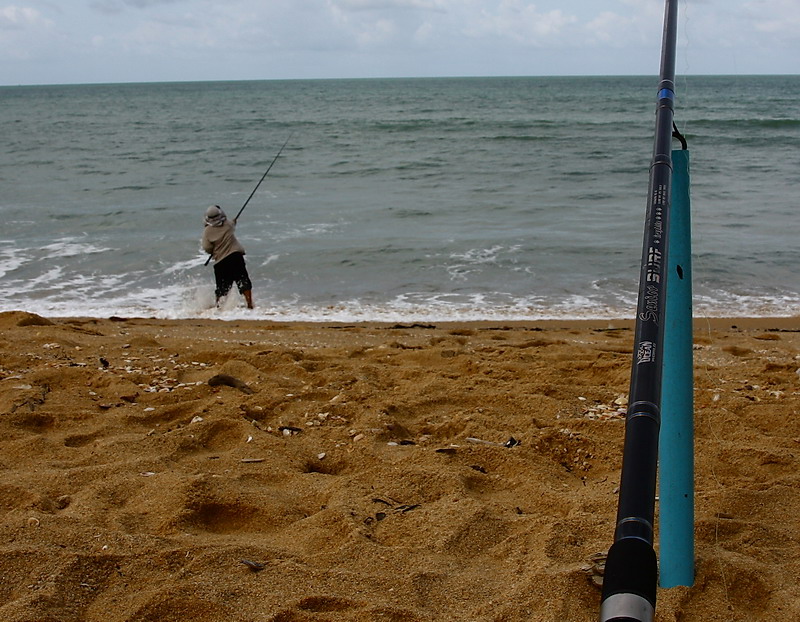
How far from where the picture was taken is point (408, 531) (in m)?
2.54

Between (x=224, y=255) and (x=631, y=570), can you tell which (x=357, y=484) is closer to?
(x=631, y=570)

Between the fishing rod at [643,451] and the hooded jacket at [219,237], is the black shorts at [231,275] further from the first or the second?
the fishing rod at [643,451]

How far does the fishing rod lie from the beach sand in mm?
1000

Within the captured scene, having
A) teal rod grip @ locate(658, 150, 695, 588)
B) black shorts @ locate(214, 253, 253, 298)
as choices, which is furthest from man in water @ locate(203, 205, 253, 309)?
teal rod grip @ locate(658, 150, 695, 588)

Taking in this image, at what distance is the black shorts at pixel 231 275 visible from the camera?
802cm

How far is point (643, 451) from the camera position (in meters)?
1.17

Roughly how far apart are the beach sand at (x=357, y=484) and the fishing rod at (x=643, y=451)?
100 cm

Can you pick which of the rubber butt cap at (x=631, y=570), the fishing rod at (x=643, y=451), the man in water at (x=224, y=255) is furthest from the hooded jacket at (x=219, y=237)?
the rubber butt cap at (x=631, y=570)

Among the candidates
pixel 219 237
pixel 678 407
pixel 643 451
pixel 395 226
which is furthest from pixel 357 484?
pixel 395 226

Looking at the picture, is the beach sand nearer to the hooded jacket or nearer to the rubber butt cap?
the rubber butt cap

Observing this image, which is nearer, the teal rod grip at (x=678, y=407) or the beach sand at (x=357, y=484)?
the teal rod grip at (x=678, y=407)

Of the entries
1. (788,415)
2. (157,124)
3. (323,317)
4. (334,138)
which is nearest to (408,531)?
(788,415)

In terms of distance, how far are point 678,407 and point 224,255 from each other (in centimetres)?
658

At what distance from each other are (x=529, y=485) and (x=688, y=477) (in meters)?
0.90
